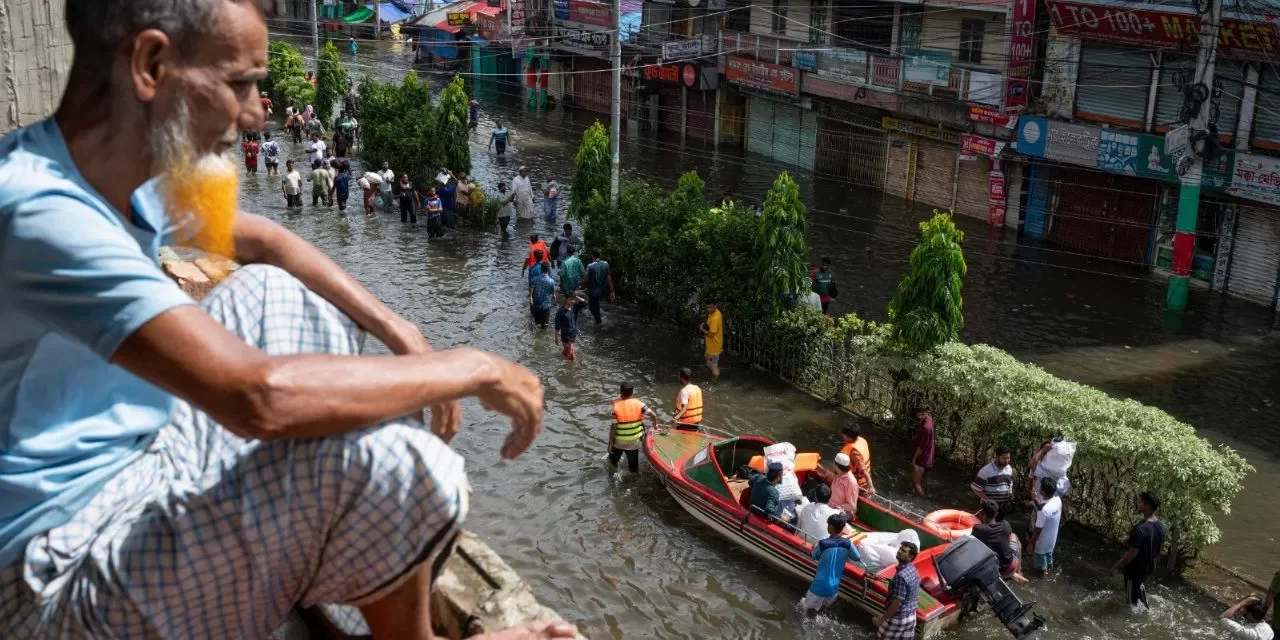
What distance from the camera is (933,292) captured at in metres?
15.3

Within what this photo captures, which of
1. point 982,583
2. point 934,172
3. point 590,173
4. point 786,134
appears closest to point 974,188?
point 934,172

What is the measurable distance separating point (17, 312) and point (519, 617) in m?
1.70

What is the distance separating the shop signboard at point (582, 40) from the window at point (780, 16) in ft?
24.1

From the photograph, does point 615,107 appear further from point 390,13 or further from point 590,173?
point 390,13

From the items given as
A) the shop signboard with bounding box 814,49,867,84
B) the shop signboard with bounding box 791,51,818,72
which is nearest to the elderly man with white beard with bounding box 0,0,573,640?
the shop signboard with bounding box 814,49,867,84

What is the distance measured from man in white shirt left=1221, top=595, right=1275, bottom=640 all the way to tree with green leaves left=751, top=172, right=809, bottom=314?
8169 mm

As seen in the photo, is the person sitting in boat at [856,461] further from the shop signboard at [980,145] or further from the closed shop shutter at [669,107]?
the closed shop shutter at [669,107]

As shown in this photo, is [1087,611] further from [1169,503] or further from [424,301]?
[424,301]

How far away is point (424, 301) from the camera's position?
21.8 metres

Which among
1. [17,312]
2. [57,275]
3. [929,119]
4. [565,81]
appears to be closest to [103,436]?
[17,312]

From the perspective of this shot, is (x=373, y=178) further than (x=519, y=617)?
Yes

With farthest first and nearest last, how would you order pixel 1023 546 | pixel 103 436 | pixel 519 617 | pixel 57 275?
1. pixel 1023 546
2. pixel 519 617
3. pixel 103 436
4. pixel 57 275

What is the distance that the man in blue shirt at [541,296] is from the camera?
19984 mm

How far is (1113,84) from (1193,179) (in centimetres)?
380
